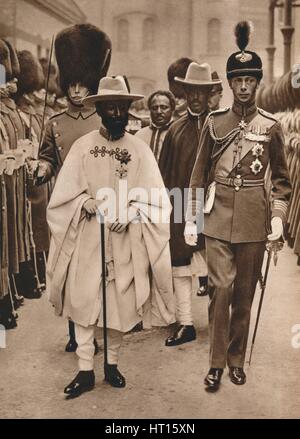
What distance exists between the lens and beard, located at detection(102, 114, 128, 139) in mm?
3969

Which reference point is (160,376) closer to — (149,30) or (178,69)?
(178,69)

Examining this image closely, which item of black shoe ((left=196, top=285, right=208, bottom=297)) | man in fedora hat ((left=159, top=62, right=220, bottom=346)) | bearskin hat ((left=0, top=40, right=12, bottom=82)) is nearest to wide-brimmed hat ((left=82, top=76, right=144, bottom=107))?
man in fedora hat ((left=159, top=62, right=220, bottom=346))

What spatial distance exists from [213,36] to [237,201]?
926mm

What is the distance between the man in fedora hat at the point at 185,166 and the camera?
4480 mm

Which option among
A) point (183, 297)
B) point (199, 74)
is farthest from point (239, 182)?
point (183, 297)

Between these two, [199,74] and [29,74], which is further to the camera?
[29,74]

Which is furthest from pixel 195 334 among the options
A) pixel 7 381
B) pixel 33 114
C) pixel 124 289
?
pixel 33 114

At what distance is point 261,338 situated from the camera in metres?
4.43

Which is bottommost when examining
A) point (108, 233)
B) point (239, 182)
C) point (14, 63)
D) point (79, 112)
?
point (108, 233)

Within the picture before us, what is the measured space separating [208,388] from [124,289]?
675 millimetres

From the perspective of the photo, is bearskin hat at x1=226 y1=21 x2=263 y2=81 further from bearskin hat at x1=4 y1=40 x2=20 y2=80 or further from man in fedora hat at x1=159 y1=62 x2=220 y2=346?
bearskin hat at x1=4 y1=40 x2=20 y2=80

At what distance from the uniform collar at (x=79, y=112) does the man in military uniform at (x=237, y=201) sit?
0.69 m

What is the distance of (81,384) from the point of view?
404 cm

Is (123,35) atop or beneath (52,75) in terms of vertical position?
atop
